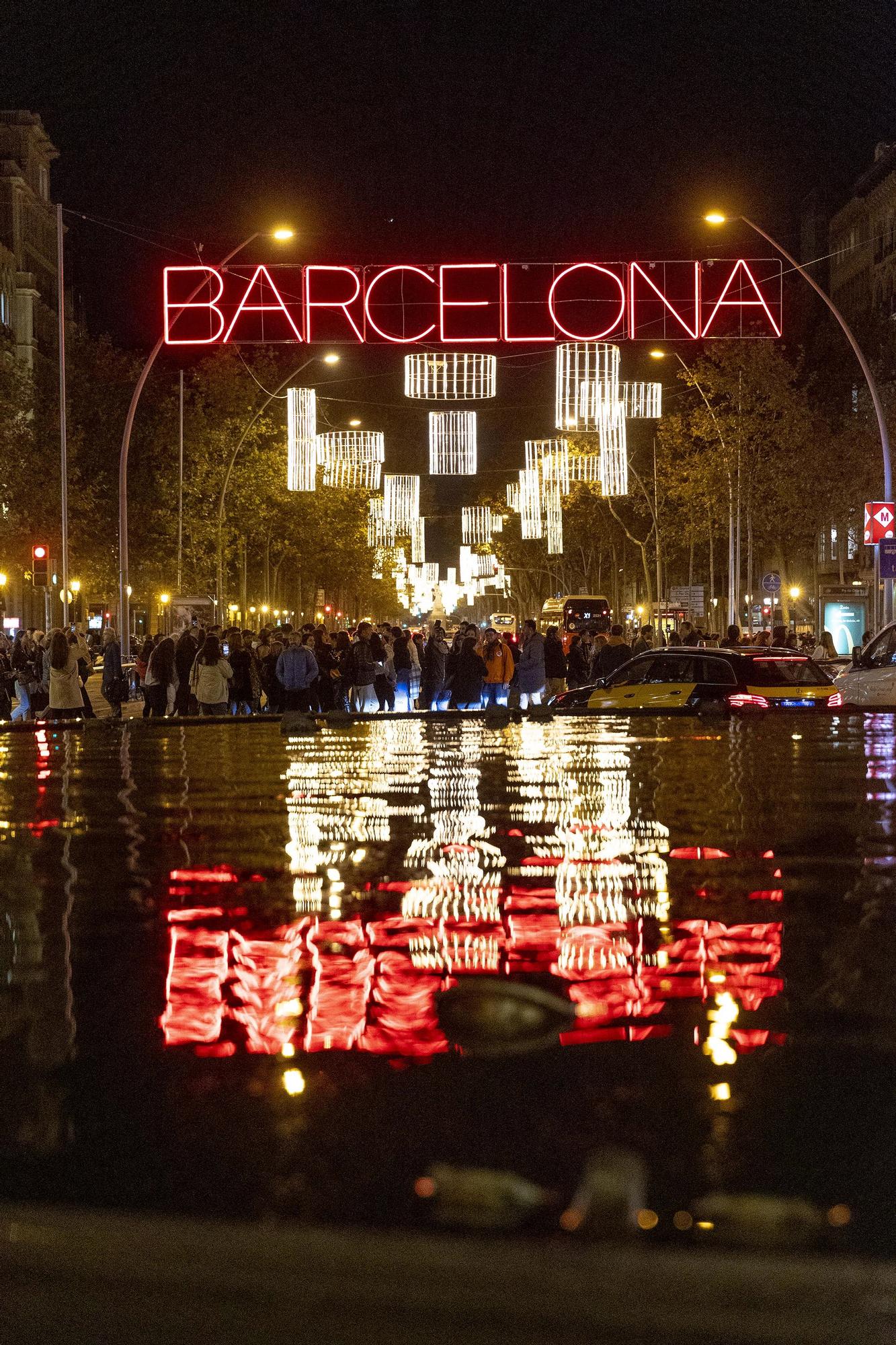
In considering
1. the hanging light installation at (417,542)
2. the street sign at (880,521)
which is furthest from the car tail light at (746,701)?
the hanging light installation at (417,542)

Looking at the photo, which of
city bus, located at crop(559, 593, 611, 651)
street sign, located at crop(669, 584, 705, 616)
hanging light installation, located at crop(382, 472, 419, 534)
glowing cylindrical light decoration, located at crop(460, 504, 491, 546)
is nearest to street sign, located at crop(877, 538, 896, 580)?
street sign, located at crop(669, 584, 705, 616)

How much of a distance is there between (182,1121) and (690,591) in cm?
5455

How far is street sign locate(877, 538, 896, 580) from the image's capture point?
31406 millimetres

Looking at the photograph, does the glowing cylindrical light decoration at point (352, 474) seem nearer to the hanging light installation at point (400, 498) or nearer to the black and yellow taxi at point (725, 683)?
the hanging light installation at point (400, 498)

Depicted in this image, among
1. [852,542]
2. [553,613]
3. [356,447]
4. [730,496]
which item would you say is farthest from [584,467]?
[852,542]

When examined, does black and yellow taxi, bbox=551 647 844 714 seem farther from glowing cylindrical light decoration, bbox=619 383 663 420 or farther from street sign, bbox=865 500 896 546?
glowing cylindrical light decoration, bbox=619 383 663 420

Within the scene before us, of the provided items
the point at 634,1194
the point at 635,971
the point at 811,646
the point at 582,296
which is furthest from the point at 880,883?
the point at 811,646

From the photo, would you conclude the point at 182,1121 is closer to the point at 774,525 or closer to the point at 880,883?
the point at 880,883

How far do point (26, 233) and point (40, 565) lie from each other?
5702cm

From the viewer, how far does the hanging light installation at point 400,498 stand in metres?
62.6

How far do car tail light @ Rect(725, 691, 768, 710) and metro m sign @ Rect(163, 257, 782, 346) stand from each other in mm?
12473

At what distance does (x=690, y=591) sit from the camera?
59.2 m

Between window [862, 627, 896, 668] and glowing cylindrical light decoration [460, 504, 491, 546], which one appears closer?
window [862, 627, 896, 668]

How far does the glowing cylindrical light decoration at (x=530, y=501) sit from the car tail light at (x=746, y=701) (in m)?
42.1
